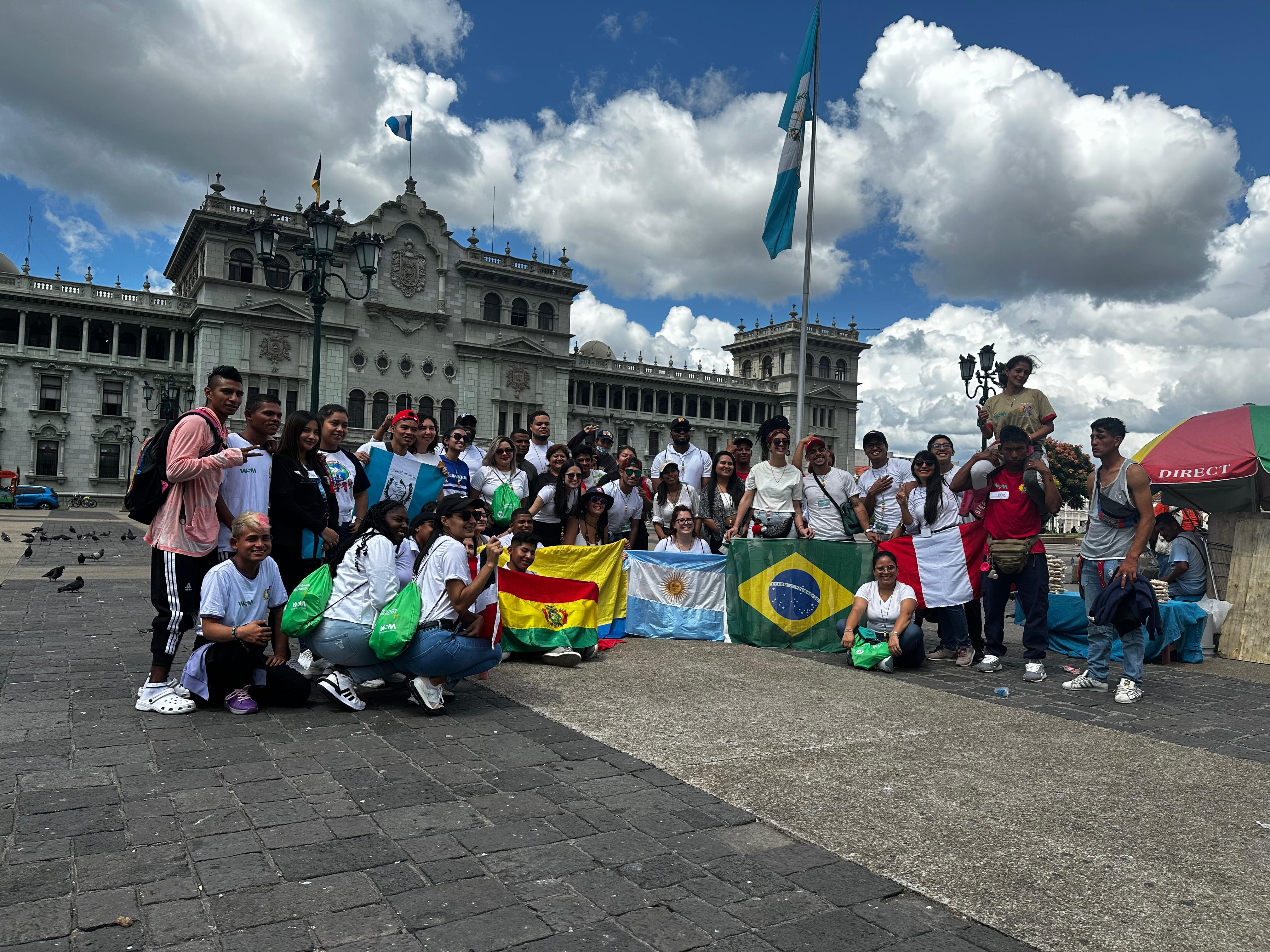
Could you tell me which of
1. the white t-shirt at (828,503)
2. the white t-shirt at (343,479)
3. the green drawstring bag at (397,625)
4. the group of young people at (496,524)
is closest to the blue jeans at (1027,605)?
the group of young people at (496,524)

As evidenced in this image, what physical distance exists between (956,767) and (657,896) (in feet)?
6.89

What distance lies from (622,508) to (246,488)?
148 inches

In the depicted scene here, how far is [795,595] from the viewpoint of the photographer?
7.74m

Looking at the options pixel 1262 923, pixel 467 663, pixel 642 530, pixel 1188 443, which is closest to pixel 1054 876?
pixel 1262 923

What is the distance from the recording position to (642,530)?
8.77 meters

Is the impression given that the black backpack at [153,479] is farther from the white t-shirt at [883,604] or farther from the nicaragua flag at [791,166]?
the nicaragua flag at [791,166]

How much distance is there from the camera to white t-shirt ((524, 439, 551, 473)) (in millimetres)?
8523

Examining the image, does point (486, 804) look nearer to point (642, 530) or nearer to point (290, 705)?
point (290, 705)

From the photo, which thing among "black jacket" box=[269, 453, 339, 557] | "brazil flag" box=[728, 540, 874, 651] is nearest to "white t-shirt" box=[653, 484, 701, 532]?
"brazil flag" box=[728, 540, 874, 651]

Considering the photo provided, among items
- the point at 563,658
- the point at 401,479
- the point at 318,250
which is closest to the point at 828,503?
the point at 563,658

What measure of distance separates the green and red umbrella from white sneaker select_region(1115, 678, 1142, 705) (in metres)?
3.90

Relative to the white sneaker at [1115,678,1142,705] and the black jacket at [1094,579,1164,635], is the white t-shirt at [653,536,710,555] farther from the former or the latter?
the white sneaker at [1115,678,1142,705]

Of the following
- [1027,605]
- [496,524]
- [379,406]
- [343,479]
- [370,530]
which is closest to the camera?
[370,530]

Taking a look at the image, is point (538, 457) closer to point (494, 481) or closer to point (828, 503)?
point (494, 481)
